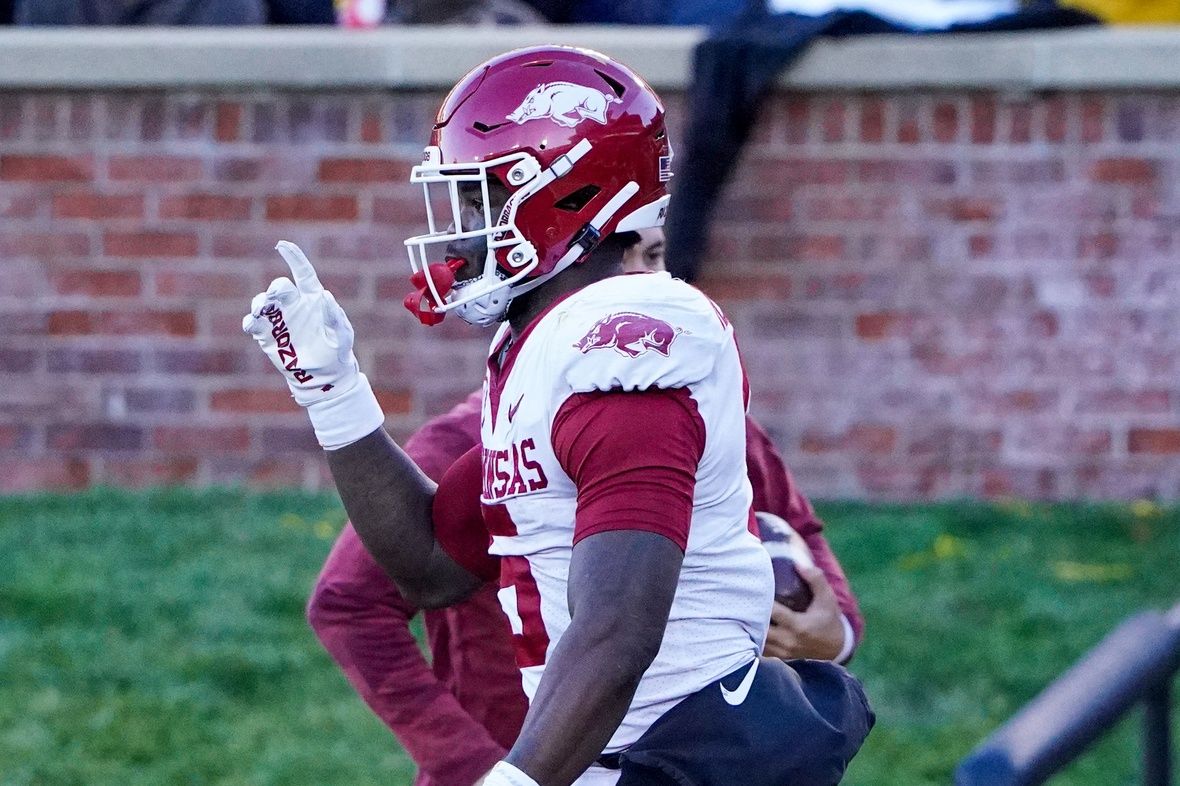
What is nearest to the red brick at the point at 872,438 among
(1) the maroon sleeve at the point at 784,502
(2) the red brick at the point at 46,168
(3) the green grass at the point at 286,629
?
(3) the green grass at the point at 286,629

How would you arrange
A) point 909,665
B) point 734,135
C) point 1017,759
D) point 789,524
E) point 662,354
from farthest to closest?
1. point 734,135
2. point 909,665
3. point 789,524
4. point 662,354
5. point 1017,759

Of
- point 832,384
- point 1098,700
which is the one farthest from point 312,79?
point 1098,700

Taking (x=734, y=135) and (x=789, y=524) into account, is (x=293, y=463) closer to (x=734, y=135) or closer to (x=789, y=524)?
(x=734, y=135)

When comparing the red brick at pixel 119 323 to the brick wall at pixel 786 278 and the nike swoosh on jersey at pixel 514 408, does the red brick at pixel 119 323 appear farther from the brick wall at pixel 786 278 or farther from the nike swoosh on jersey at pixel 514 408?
the nike swoosh on jersey at pixel 514 408

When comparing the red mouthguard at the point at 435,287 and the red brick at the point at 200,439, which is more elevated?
the red mouthguard at the point at 435,287

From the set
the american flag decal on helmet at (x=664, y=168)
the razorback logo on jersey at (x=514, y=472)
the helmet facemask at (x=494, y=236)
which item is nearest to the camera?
the razorback logo on jersey at (x=514, y=472)

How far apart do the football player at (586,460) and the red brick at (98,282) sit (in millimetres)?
4330

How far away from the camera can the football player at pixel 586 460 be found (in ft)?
7.29

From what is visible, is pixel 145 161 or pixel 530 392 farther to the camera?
pixel 145 161

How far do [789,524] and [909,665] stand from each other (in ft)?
7.72

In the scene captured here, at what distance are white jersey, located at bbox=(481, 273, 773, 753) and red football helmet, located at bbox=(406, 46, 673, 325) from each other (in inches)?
5.0

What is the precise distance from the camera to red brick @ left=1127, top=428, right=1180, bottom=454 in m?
6.79

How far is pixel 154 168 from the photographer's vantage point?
6863mm

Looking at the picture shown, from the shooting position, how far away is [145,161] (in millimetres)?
6855
